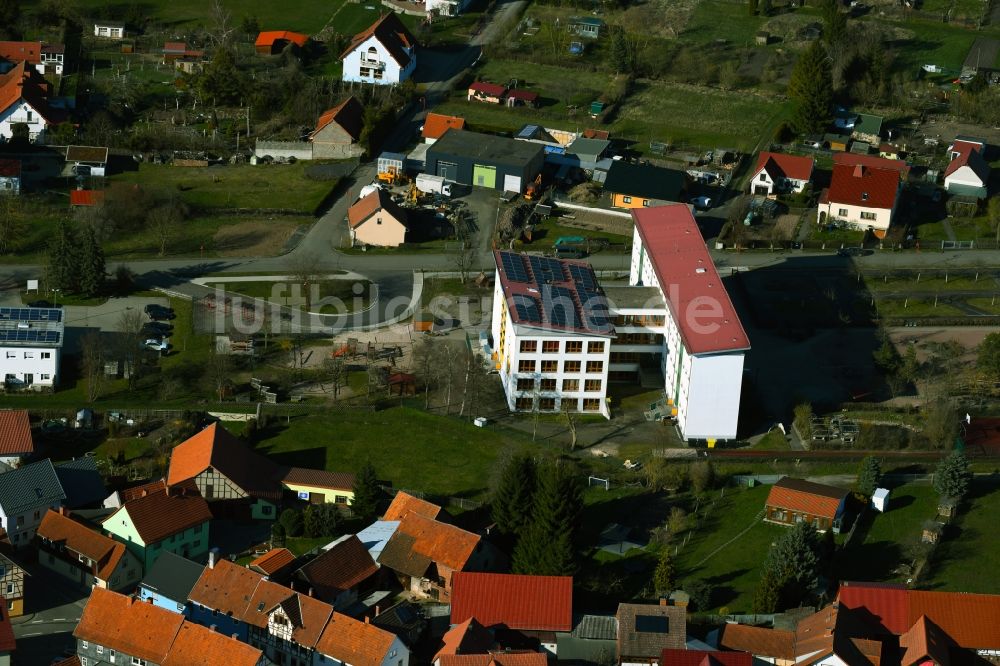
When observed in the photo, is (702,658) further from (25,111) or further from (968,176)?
(25,111)

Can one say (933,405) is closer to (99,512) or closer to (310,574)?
(310,574)

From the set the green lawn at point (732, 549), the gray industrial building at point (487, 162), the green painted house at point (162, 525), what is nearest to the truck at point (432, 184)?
the gray industrial building at point (487, 162)

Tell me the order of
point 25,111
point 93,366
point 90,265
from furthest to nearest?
point 25,111, point 90,265, point 93,366

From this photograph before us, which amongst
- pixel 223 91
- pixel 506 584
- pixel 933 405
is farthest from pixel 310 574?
pixel 223 91

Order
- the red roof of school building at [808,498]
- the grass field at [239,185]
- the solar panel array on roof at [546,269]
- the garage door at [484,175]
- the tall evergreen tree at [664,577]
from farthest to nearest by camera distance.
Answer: the garage door at [484,175] → the grass field at [239,185] → the solar panel array on roof at [546,269] → the red roof of school building at [808,498] → the tall evergreen tree at [664,577]

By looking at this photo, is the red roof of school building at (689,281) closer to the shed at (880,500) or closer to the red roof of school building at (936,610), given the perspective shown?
the shed at (880,500)

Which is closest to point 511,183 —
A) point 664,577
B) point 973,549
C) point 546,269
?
point 546,269

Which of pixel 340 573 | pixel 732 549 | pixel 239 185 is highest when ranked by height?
pixel 239 185
